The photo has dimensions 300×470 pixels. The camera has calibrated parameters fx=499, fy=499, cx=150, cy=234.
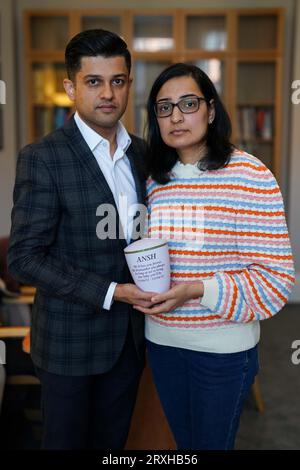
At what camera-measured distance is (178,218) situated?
1331 millimetres

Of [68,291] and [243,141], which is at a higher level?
[243,141]

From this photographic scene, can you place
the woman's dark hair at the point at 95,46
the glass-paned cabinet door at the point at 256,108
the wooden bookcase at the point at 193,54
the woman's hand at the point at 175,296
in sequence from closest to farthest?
the woman's hand at the point at 175,296 < the woman's dark hair at the point at 95,46 < the wooden bookcase at the point at 193,54 < the glass-paned cabinet door at the point at 256,108

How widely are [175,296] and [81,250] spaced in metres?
0.30

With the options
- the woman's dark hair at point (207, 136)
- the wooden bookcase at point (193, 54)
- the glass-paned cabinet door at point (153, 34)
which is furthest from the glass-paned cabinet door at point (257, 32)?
the woman's dark hair at point (207, 136)

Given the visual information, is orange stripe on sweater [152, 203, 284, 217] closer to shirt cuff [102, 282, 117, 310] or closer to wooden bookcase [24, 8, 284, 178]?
shirt cuff [102, 282, 117, 310]

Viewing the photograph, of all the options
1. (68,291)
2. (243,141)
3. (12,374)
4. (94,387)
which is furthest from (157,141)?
(243,141)

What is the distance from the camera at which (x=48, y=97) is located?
484cm

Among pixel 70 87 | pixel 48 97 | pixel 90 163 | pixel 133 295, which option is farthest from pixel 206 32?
pixel 133 295

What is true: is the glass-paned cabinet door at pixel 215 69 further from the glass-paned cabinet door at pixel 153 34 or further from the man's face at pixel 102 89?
the man's face at pixel 102 89

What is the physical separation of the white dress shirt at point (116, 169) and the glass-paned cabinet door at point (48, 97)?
11.6 ft

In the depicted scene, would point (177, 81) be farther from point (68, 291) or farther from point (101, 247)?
point (68, 291)

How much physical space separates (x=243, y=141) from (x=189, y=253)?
12.5ft

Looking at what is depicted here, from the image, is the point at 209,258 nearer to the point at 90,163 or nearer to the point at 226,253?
the point at 226,253

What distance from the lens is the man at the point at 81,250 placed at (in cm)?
132
